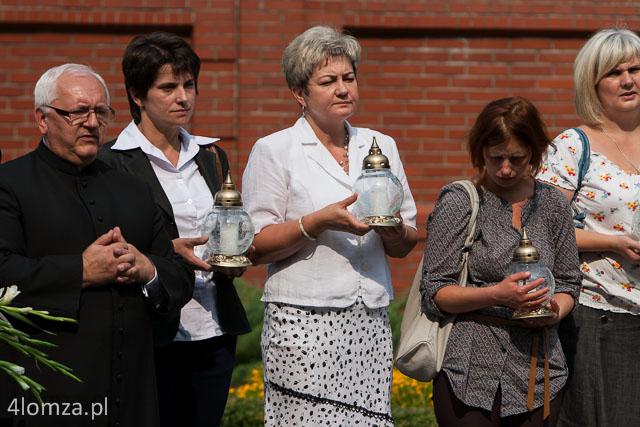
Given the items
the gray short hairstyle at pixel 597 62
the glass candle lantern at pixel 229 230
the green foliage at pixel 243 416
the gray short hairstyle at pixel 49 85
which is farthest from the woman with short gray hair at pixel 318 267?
the green foliage at pixel 243 416

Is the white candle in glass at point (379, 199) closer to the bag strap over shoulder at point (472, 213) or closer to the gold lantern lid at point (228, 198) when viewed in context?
the bag strap over shoulder at point (472, 213)

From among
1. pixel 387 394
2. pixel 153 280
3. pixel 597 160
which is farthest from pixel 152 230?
pixel 597 160

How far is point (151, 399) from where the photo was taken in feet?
11.0

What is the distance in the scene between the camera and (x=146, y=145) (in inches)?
159

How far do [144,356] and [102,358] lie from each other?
192 millimetres

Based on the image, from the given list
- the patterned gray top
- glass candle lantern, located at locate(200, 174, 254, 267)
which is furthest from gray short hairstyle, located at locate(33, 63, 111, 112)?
the patterned gray top

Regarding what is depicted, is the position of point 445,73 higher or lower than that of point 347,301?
higher

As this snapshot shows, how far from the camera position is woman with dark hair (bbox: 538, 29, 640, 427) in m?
4.16

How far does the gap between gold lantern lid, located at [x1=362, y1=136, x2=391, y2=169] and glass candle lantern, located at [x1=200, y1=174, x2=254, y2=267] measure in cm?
54

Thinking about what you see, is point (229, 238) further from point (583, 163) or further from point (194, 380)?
point (583, 163)

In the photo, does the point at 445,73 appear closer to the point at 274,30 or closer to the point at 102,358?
the point at 274,30

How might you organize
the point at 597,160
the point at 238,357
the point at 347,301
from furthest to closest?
the point at 238,357
the point at 597,160
the point at 347,301

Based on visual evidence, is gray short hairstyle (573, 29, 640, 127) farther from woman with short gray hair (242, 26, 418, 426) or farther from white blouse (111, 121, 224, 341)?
white blouse (111, 121, 224, 341)

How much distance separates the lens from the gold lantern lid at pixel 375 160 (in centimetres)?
363
